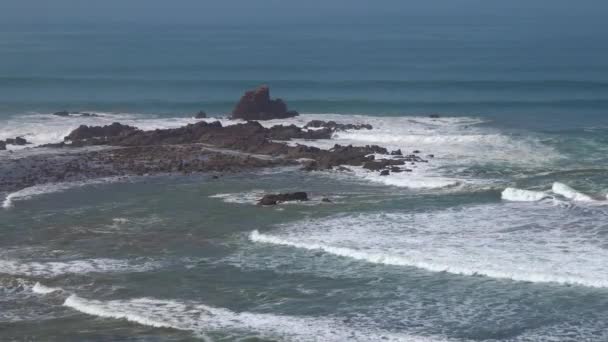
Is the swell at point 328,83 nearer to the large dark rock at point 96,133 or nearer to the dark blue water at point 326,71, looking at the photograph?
Result: the dark blue water at point 326,71

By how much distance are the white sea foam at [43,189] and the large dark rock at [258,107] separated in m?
15.0

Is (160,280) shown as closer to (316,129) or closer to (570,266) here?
(570,266)

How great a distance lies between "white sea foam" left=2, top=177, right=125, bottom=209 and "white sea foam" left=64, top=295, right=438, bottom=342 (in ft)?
37.0

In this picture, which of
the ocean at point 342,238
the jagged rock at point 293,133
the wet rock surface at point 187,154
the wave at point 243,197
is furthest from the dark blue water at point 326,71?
the wave at point 243,197

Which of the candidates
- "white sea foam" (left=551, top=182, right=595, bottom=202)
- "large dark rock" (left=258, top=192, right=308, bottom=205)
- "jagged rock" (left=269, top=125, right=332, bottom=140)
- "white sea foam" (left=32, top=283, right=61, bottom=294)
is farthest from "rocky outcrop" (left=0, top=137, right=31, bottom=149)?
"white sea foam" (left=551, top=182, right=595, bottom=202)

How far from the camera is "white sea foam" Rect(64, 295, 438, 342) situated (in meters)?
20.1

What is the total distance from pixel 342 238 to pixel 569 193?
8215 mm

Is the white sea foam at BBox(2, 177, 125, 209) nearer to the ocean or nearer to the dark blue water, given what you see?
the ocean

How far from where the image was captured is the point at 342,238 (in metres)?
27.4

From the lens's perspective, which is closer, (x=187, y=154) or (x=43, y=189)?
(x=43, y=189)

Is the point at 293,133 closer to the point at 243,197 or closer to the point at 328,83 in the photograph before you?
the point at 243,197

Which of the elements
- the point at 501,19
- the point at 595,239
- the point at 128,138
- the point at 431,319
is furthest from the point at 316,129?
the point at 501,19

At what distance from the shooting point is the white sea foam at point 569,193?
3128cm

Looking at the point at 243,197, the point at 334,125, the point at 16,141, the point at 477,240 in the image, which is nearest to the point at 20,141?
Result: the point at 16,141
